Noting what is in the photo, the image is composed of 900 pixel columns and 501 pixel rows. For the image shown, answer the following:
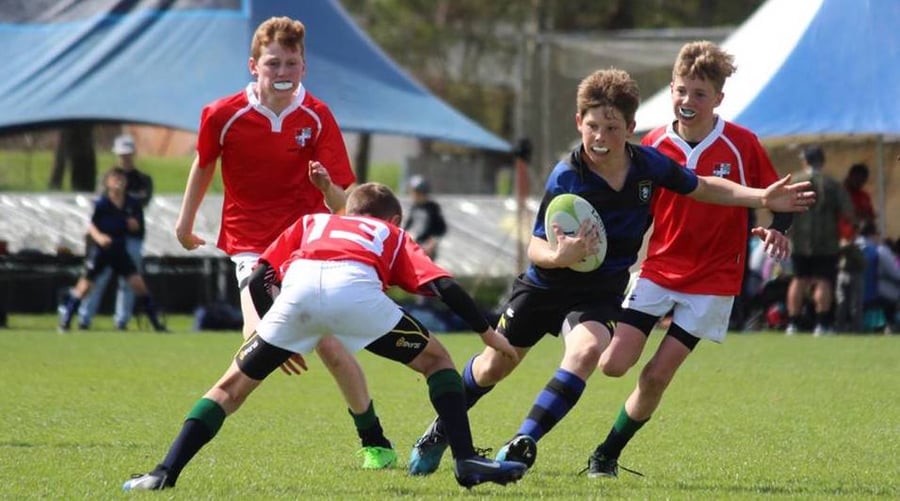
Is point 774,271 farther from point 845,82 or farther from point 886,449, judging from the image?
point 886,449

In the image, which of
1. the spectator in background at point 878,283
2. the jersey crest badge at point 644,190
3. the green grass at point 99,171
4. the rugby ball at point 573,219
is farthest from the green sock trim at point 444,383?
the green grass at point 99,171

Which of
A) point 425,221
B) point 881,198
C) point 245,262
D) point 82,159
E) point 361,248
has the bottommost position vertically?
point 82,159

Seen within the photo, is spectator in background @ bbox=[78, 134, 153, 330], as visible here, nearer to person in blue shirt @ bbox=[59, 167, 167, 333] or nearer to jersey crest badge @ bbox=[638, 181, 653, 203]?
person in blue shirt @ bbox=[59, 167, 167, 333]

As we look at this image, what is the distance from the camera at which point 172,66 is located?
19.0 meters

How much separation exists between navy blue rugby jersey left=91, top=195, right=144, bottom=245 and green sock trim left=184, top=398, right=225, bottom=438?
37.7 feet

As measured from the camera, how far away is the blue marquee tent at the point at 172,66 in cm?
1859

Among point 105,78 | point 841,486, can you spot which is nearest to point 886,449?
point 841,486

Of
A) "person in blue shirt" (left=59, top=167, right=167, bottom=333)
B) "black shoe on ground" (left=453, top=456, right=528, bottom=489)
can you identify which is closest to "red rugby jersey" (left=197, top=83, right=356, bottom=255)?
"black shoe on ground" (left=453, top=456, right=528, bottom=489)

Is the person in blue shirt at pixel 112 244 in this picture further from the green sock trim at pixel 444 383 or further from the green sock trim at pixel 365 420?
the green sock trim at pixel 444 383

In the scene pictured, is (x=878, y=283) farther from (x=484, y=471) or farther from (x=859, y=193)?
(x=484, y=471)

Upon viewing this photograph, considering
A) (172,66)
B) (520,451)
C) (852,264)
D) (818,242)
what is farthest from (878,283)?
(520,451)

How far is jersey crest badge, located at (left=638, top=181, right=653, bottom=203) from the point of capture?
22.6ft

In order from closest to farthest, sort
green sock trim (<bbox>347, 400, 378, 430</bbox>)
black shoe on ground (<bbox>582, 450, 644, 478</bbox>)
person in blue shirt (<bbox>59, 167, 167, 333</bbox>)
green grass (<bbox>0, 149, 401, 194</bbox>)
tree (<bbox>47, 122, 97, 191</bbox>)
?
black shoe on ground (<bbox>582, 450, 644, 478</bbox>), green sock trim (<bbox>347, 400, 378, 430</bbox>), person in blue shirt (<bbox>59, 167, 167, 333</bbox>), tree (<bbox>47, 122, 97, 191</bbox>), green grass (<bbox>0, 149, 401, 194</bbox>)

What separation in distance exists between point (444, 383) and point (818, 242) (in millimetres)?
11577
